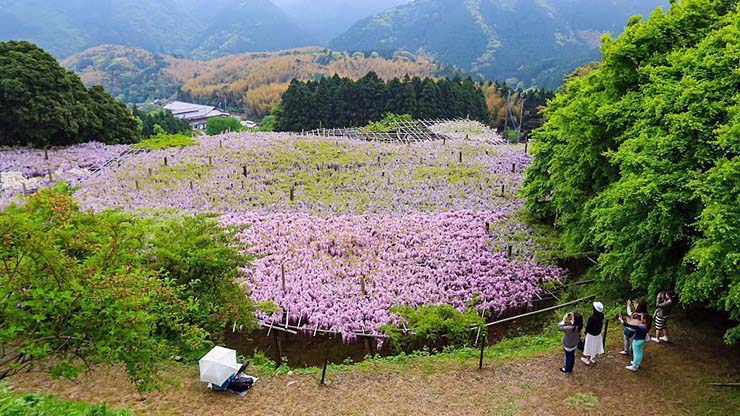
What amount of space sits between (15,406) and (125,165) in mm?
19860

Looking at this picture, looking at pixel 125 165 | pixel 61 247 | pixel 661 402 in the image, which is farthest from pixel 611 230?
pixel 125 165

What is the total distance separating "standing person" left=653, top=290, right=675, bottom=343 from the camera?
9.04 m

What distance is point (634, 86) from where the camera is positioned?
1159cm

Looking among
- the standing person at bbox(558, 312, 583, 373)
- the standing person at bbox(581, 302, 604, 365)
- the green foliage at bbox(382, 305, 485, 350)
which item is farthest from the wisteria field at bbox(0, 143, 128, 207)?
the standing person at bbox(581, 302, 604, 365)

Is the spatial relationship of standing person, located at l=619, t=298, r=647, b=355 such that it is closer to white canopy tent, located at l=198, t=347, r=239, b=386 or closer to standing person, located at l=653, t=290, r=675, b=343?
standing person, located at l=653, t=290, r=675, b=343

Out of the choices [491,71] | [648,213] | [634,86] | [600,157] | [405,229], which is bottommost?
[405,229]

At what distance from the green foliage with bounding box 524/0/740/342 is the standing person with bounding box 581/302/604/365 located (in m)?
1.50

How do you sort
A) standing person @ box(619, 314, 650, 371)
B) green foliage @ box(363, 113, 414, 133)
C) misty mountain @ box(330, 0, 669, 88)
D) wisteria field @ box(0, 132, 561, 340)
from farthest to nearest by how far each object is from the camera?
misty mountain @ box(330, 0, 669, 88) → green foliage @ box(363, 113, 414, 133) → wisteria field @ box(0, 132, 561, 340) → standing person @ box(619, 314, 650, 371)

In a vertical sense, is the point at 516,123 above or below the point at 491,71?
below

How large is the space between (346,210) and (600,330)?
34.1 ft

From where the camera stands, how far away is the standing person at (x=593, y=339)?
866 centimetres

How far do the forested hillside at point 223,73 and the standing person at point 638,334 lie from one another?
7480 cm

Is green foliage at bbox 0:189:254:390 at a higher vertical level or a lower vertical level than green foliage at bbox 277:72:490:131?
lower

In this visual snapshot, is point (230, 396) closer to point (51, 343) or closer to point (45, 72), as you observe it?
point (51, 343)
